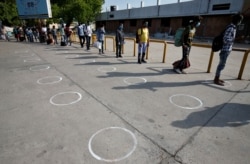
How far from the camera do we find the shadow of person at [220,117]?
3074mm

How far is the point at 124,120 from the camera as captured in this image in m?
3.20

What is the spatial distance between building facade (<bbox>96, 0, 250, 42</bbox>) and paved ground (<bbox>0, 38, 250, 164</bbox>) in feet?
43.4

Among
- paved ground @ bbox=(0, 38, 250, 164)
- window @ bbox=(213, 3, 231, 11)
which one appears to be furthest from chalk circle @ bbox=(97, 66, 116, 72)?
window @ bbox=(213, 3, 231, 11)

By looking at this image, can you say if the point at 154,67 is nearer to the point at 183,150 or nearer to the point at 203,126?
the point at 203,126

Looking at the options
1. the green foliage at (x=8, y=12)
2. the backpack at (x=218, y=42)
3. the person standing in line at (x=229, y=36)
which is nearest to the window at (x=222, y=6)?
the backpack at (x=218, y=42)

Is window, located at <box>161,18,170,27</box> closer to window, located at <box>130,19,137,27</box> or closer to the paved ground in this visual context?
window, located at <box>130,19,137,27</box>

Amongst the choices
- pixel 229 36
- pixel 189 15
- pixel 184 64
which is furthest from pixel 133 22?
pixel 229 36

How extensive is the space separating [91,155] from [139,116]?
1.30 meters

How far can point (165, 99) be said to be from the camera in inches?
161

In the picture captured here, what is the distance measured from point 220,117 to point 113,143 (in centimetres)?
223

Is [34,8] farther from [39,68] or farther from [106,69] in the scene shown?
[106,69]

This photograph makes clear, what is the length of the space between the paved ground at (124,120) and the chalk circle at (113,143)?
0.5 inches

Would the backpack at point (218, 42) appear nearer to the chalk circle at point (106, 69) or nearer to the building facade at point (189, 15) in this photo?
the chalk circle at point (106, 69)

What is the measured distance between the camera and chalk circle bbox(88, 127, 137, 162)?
235 centimetres
